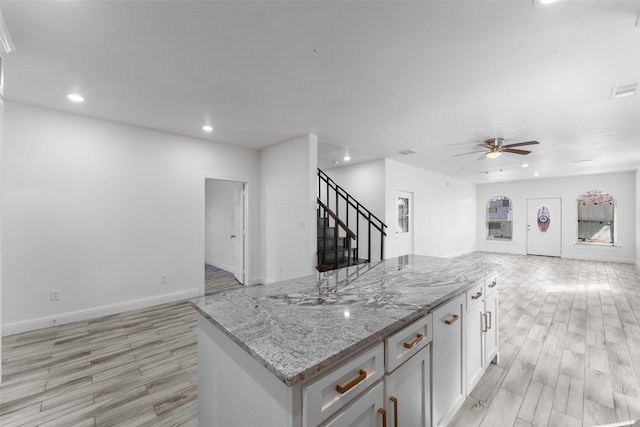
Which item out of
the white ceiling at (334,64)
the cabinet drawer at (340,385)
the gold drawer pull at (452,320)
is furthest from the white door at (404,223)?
the cabinet drawer at (340,385)

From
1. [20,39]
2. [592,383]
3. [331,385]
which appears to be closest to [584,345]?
[592,383]

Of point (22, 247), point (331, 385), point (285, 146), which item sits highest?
point (285, 146)

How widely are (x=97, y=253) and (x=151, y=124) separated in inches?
76.6

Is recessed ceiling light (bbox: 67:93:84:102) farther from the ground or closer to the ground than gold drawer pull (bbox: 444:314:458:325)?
farther from the ground

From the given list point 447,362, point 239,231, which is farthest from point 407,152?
point 447,362

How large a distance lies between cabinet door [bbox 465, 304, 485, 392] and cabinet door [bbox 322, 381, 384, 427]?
1.07m

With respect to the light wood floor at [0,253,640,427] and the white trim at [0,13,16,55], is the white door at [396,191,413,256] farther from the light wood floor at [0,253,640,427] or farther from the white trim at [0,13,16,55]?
the white trim at [0,13,16,55]

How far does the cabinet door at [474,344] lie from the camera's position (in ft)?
6.34

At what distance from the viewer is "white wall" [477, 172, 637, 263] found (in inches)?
297

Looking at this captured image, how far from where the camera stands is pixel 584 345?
9.23ft

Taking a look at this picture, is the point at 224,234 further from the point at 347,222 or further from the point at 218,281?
the point at 347,222

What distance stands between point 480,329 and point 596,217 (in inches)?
375

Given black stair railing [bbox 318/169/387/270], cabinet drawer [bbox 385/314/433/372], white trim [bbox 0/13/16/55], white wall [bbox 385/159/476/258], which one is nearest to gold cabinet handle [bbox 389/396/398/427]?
cabinet drawer [bbox 385/314/433/372]

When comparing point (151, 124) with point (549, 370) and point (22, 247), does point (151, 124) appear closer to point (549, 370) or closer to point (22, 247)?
point (22, 247)
